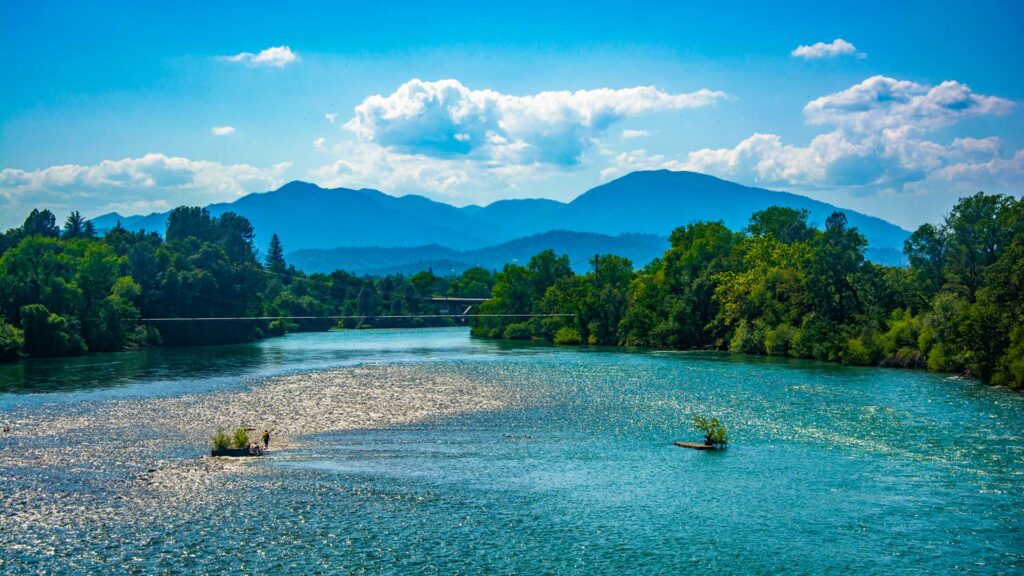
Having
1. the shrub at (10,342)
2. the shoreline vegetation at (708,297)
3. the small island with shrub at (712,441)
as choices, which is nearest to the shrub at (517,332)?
the shoreline vegetation at (708,297)

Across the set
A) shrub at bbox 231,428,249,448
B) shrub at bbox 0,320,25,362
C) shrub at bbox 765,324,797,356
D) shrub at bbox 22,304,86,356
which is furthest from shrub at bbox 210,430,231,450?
shrub at bbox 22,304,86,356

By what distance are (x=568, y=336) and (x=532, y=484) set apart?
9701 centimetres

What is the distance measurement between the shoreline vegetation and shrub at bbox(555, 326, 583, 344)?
9.8 inches

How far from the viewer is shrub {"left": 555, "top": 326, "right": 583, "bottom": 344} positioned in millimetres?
132875

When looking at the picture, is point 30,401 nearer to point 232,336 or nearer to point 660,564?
point 660,564

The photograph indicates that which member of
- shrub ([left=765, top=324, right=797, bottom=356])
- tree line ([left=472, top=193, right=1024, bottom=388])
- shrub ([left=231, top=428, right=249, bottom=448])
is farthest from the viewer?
shrub ([left=765, top=324, right=797, bottom=356])

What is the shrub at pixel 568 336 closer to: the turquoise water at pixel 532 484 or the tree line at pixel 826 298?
the tree line at pixel 826 298

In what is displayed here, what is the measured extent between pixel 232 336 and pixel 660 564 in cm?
12944

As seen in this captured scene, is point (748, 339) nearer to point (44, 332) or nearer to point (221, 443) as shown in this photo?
point (221, 443)

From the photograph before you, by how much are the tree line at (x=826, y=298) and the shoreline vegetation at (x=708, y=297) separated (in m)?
0.16

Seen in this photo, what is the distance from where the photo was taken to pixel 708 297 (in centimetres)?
11338

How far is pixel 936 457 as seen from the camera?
4000 centimetres

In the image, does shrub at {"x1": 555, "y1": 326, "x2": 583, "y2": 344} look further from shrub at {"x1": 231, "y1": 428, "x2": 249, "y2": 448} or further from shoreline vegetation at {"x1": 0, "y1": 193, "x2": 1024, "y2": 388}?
shrub at {"x1": 231, "y1": 428, "x2": 249, "y2": 448}

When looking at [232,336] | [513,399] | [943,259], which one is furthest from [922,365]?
[232,336]
